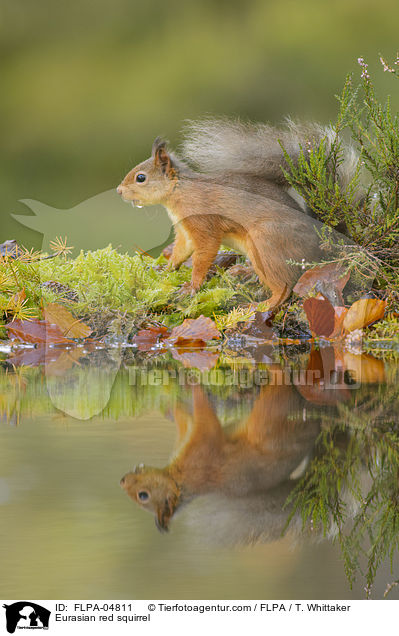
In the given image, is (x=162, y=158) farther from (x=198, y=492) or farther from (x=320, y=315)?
(x=198, y=492)

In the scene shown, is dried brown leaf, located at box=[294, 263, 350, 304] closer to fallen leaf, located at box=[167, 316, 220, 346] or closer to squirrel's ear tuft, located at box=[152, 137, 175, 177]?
fallen leaf, located at box=[167, 316, 220, 346]

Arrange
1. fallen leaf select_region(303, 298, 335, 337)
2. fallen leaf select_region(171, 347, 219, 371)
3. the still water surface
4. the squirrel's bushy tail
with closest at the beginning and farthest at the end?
the still water surface < fallen leaf select_region(171, 347, 219, 371) < fallen leaf select_region(303, 298, 335, 337) < the squirrel's bushy tail

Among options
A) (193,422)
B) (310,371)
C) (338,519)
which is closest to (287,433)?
(193,422)

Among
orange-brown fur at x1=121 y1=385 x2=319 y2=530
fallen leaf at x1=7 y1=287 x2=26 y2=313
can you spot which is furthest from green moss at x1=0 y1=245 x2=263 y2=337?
orange-brown fur at x1=121 y1=385 x2=319 y2=530

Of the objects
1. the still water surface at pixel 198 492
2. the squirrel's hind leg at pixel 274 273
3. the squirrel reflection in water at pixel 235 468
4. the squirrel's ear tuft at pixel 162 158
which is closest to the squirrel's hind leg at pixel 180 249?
the squirrel's ear tuft at pixel 162 158

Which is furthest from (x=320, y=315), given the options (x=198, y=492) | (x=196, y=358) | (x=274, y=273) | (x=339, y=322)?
(x=198, y=492)

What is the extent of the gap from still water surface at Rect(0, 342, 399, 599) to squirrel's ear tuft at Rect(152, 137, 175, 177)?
1058 mm

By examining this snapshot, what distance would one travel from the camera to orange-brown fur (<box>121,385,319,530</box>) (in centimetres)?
55

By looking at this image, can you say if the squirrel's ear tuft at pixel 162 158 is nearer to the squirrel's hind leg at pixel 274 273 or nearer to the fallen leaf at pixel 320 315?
the squirrel's hind leg at pixel 274 273

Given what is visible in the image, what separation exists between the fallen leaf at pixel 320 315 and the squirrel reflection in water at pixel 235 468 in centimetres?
67

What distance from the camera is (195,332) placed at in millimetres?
1563

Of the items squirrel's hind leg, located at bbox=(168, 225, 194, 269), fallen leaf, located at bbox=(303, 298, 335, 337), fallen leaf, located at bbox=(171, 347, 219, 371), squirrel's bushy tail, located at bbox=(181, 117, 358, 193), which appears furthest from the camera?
squirrel's hind leg, located at bbox=(168, 225, 194, 269)

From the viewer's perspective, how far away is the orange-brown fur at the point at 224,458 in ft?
1.80

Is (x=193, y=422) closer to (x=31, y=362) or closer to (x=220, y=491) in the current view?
(x=220, y=491)
